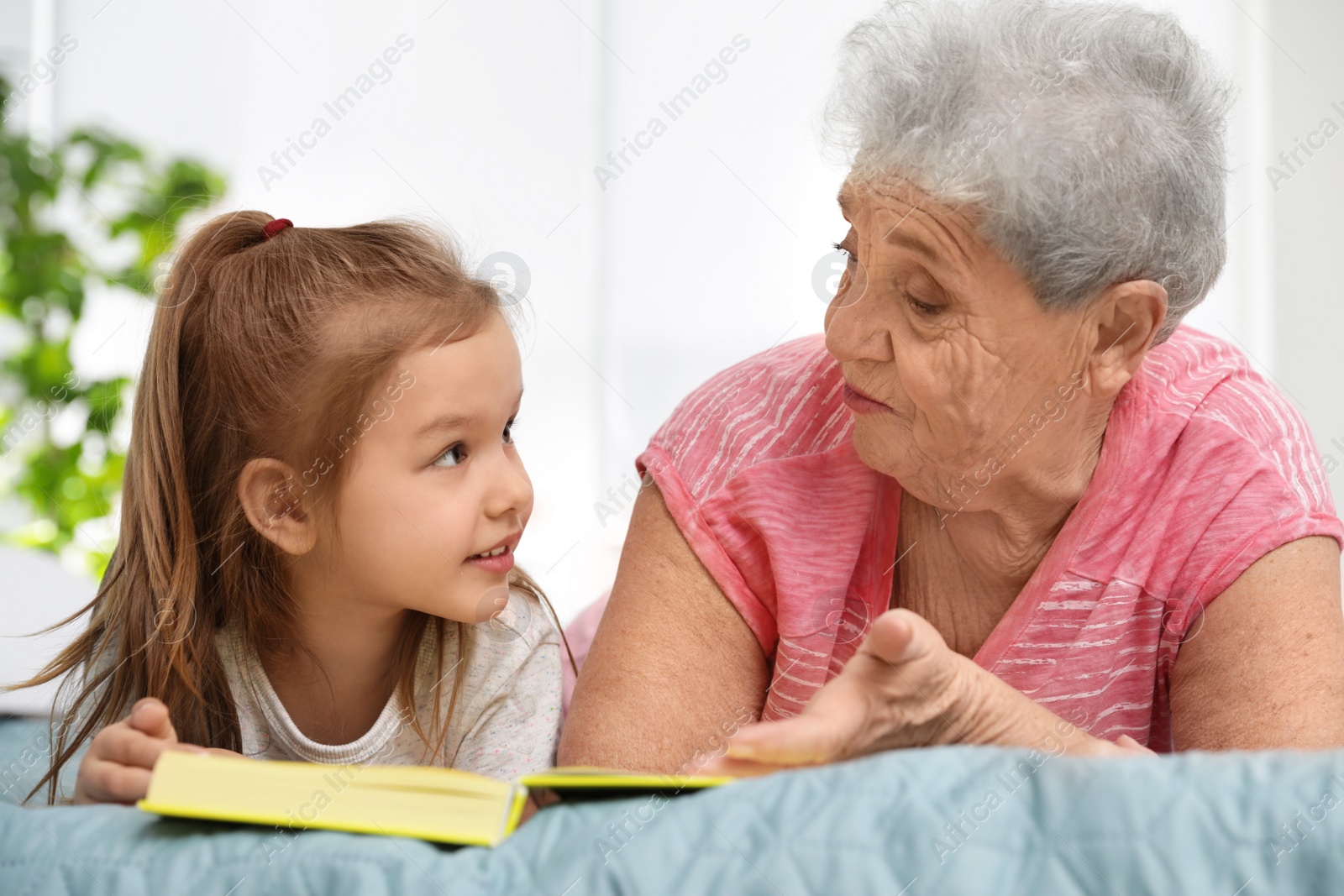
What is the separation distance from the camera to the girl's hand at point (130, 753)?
3.22 feet

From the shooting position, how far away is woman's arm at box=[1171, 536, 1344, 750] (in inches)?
41.7

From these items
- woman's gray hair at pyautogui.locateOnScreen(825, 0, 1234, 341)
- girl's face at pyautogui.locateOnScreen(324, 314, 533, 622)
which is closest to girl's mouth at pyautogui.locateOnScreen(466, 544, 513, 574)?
girl's face at pyautogui.locateOnScreen(324, 314, 533, 622)

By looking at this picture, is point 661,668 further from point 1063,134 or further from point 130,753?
point 1063,134

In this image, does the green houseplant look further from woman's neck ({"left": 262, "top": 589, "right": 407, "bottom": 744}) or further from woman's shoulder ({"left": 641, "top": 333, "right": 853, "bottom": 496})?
woman's shoulder ({"left": 641, "top": 333, "right": 853, "bottom": 496})

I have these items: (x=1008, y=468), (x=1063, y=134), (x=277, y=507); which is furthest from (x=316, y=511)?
(x=1063, y=134)

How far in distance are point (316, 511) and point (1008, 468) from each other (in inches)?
29.4

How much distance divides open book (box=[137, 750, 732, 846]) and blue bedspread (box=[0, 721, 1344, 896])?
0.04ft

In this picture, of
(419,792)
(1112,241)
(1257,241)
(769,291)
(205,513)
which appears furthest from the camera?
(769,291)

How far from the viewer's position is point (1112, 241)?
1.09 metres

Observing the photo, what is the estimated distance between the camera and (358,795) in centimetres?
82

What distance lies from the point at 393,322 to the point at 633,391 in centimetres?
175

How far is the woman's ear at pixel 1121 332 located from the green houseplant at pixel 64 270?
2.35 meters

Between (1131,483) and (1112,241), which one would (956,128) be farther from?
(1131,483)

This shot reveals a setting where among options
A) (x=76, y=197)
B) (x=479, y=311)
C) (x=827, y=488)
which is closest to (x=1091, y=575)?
(x=827, y=488)
